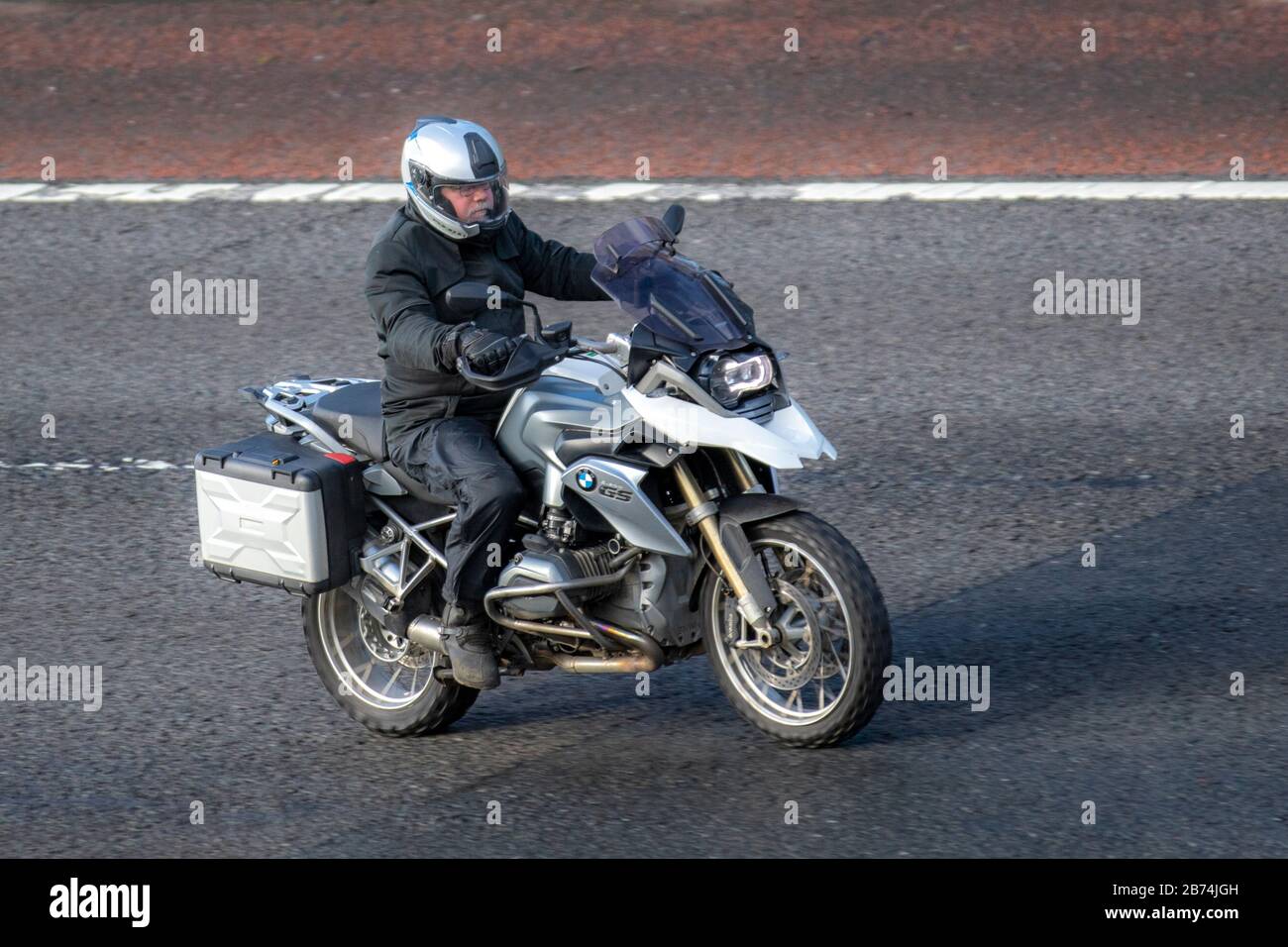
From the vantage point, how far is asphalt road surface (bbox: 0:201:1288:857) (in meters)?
5.45

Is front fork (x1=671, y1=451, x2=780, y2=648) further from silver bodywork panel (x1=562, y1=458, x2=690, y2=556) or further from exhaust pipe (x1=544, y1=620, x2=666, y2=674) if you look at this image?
exhaust pipe (x1=544, y1=620, x2=666, y2=674)

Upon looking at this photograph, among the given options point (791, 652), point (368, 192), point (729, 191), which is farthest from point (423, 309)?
point (368, 192)

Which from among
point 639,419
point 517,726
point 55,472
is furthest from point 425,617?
point 55,472

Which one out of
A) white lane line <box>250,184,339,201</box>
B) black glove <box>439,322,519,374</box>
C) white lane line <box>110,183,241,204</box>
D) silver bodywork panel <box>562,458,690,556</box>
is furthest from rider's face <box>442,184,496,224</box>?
white lane line <box>110,183,241,204</box>

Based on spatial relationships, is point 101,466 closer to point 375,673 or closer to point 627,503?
point 375,673

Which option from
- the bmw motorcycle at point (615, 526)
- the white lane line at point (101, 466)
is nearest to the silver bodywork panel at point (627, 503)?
the bmw motorcycle at point (615, 526)

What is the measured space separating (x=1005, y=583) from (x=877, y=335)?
277cm

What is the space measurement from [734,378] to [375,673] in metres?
1.67

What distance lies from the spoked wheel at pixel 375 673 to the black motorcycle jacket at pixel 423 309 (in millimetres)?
700

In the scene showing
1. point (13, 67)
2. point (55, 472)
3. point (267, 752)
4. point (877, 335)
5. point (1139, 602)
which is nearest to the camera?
point (267, 752)

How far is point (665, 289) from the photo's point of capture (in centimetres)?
566

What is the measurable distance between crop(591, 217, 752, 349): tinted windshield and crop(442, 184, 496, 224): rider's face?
0.38 meters

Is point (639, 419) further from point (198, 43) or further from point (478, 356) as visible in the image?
point (198, 43)

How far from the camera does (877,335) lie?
9539 mm
